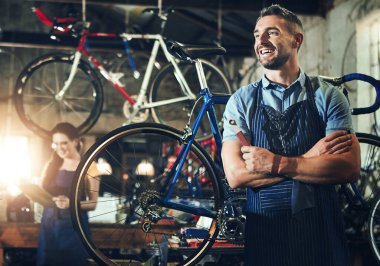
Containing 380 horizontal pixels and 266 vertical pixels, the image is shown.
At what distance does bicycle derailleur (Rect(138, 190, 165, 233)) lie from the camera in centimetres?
387

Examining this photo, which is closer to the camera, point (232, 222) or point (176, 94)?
point (232, 222)

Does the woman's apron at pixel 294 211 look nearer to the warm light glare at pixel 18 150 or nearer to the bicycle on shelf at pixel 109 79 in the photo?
the bicycle on shelf at pixel 109 79

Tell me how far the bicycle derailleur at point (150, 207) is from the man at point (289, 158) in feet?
3.28

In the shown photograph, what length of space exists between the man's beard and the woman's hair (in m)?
3.80

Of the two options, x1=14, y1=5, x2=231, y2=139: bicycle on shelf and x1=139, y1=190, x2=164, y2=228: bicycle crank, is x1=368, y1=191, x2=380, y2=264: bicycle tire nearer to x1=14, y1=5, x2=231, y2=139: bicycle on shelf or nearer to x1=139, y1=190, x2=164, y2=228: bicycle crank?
x1=139, y1=190, x2=164, y2=228: bicycle crank

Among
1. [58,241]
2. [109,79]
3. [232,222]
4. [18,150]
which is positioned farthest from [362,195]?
[18,150]

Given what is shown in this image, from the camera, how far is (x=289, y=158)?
285cm

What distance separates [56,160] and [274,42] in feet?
13.7

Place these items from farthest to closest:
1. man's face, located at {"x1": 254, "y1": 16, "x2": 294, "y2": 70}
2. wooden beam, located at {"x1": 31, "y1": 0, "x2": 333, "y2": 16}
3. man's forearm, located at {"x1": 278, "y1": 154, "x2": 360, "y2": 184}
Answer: wooden beam, located at {"x1": 31, "y1": 0, "x2": 333, "y2": 16} < man's face, located at {"x1": 254, "y1": 16, "x2": 294, "y2": 70} < man's forearm, located at {"x1": 278, "y1": 154, "x2": 360, "y2": 184}

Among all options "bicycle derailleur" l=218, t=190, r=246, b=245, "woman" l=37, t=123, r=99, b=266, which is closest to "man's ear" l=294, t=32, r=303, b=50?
"bicycle derailleur" l=218, t=190, r=246, b=245

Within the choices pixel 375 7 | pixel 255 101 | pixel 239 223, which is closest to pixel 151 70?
pixel 375 7

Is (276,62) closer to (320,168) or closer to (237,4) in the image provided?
(320,168)

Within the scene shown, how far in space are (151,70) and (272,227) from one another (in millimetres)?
4385

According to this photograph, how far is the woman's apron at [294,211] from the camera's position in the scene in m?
2.90
